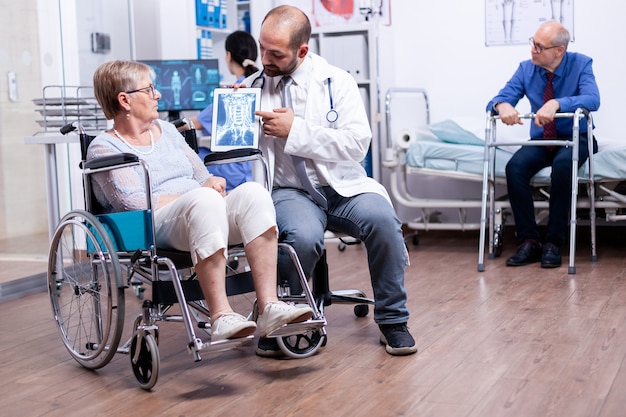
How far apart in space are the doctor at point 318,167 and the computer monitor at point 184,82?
Result: 1548mm

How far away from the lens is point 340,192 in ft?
9.40

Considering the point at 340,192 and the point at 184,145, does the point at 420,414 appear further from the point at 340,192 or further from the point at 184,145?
the point at 184,145

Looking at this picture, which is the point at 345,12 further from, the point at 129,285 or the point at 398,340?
the point at 129,285

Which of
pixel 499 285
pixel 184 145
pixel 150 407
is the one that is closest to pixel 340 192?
pixel 184 145

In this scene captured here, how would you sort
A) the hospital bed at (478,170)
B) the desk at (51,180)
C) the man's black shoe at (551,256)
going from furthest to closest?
the hospital bed at (478,170)
the man's black shoe at (551,256)
the desk at (51,180)

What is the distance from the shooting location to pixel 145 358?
8.20ft

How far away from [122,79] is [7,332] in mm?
1171

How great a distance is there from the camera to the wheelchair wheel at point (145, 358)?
2436 millimetres

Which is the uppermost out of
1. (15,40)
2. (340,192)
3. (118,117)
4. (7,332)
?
(15,40)

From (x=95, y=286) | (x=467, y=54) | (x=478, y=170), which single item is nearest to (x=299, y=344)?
(x=95, y=286)

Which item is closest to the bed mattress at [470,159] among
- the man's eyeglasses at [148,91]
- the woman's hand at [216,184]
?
the woman's hand at [216,184]

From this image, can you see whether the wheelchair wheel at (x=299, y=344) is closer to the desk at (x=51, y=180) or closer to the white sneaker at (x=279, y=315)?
the white sneaker at (x=279, y=315)

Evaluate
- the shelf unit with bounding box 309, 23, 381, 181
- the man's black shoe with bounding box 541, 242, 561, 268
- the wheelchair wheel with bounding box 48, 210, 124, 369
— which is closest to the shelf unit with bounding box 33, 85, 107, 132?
the wheelchair wheel with bounding box 48, 210, 124, 369

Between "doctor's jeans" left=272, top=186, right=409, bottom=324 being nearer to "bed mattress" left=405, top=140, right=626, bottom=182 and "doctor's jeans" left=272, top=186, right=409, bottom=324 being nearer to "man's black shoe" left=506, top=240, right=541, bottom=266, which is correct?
"man's black shoe" left=506, top=240, right=541, bottom=266
